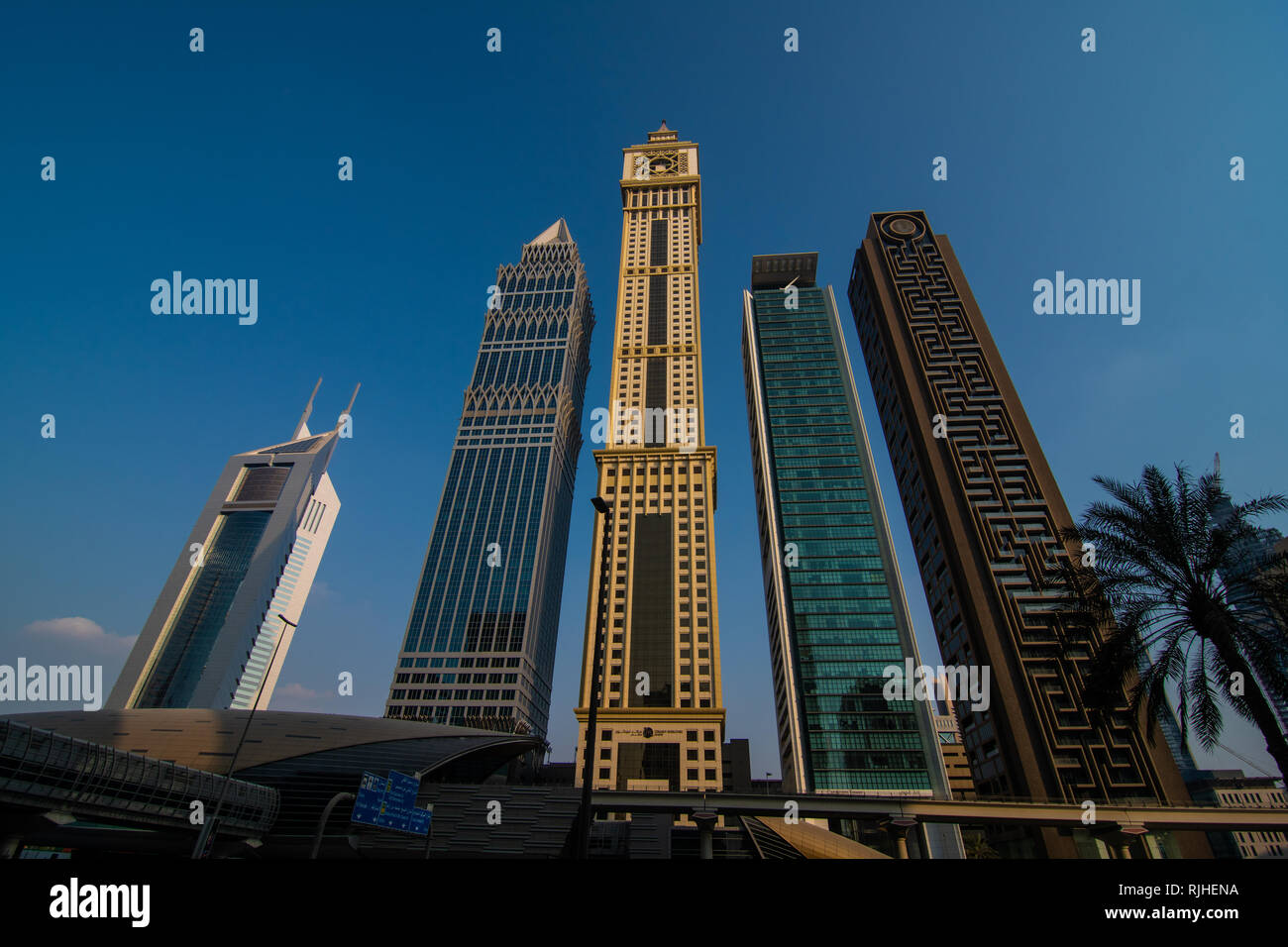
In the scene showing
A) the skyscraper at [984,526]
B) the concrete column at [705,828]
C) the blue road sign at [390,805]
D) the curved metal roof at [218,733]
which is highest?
the skyscraper at [984,526]

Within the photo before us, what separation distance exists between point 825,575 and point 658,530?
33.4m

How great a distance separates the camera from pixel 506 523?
14088 centimetres

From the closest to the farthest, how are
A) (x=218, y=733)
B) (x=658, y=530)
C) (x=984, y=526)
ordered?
(x=218, y=733)
(x=984, y=526)
(x=658, y=530)

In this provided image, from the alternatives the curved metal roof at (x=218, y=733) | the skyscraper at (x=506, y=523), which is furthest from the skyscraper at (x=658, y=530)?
the curved metal roof at (x=218, y=733)

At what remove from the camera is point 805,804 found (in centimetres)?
5538

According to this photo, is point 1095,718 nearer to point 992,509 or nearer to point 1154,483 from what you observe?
point 1154,483

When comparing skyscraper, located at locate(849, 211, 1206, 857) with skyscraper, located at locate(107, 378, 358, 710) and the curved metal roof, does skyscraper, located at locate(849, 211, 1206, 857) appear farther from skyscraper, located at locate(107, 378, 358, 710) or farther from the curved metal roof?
skyscraper, located at locate(107, 378, 358, 710)

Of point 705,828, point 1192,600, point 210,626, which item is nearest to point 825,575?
point 705,828

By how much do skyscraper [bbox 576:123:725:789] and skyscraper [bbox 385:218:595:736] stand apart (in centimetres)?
2518

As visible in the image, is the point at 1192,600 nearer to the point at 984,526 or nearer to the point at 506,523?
the point at 984,526

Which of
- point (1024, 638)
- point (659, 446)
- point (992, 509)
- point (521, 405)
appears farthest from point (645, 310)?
point (1024, 638)

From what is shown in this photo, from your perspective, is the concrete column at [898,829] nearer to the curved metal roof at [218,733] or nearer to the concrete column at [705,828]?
the concrete column at [705,828]

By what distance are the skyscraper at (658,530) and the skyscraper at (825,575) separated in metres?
19.1

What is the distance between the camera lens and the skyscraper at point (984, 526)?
59.6m
